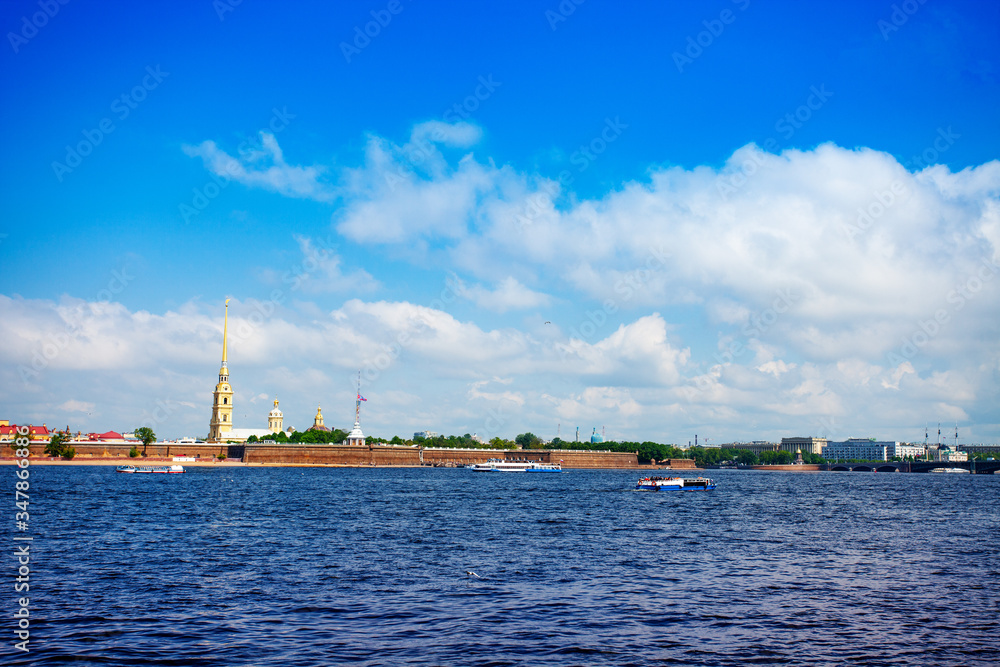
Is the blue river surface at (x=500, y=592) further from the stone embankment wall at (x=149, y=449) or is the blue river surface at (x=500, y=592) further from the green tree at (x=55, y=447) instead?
the stone embankment wall at (x=149, y=449)

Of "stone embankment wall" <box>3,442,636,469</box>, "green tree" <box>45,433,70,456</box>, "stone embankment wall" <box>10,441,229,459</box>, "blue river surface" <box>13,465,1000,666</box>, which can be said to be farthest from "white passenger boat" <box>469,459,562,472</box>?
"blue river surface" <box>13,465,1000,666</box>

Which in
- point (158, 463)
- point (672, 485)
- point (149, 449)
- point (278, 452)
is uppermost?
point (672, 485)

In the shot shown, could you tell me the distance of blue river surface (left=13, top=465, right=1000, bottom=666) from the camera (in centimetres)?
1595

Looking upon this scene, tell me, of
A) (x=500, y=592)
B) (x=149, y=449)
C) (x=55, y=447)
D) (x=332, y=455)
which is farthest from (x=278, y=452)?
(x=500, y=592)

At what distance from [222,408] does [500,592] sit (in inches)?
7147

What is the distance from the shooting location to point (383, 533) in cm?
3566

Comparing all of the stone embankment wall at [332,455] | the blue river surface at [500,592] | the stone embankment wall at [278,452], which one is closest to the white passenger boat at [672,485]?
the blue river surface at [500,592]

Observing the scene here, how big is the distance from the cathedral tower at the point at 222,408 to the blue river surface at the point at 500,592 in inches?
6037

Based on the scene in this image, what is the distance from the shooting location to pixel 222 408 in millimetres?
189500

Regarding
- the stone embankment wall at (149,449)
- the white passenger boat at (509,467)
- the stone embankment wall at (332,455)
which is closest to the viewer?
the stone embankment wall at (149,449)

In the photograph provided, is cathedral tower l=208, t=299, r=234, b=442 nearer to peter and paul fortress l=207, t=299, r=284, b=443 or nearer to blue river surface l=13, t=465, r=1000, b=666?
peter and paul fortress l=207, t=299, r=284, b=443

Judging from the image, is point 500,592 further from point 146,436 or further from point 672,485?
point 146,436

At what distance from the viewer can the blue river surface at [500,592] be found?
15953 millimetres

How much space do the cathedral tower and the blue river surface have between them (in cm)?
15333
